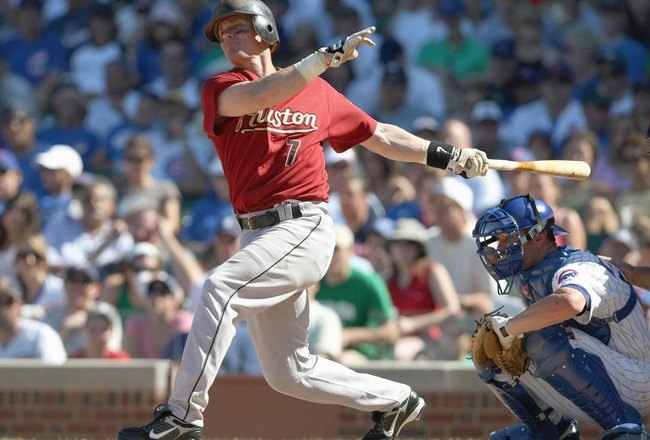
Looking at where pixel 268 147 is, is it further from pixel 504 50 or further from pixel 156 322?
pixel 504 50

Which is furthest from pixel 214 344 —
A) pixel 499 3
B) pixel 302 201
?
pixel 499 3

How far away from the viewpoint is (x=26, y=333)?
8.38m

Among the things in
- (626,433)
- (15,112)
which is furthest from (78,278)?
(626,433)

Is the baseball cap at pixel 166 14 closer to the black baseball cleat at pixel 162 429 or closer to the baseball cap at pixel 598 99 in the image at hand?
the baseball cap at pixel 598 99

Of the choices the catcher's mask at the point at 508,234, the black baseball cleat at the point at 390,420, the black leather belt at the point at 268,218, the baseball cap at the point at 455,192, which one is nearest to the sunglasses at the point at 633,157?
the baseball cap at the point at 455,192

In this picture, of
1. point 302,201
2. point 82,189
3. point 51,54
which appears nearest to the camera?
point 302,201

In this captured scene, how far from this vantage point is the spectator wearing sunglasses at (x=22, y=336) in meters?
8.30

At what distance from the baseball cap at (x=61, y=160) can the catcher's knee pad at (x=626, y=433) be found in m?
6.43

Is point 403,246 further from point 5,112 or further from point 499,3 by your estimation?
point 5,112

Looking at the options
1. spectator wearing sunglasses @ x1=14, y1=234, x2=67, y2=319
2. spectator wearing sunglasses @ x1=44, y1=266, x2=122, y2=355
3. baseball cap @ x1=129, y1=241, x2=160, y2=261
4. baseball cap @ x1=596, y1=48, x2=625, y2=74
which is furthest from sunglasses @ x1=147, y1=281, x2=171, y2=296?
baseball cap @ x1=596, y1=48, x2=625, y2=74

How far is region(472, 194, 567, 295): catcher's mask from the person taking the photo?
5449mm

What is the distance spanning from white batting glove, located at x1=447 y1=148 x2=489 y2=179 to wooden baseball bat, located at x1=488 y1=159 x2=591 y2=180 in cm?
4

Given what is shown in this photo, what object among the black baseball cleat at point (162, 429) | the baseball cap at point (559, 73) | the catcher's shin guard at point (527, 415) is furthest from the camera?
the baseball cap at point (559, 73)

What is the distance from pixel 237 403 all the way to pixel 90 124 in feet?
16.8
